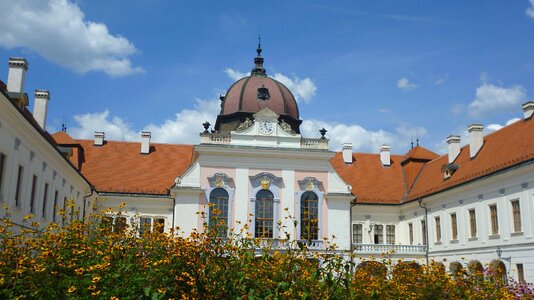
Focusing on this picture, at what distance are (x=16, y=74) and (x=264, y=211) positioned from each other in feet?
52.1

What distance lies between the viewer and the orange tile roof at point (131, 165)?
3609 centimetres

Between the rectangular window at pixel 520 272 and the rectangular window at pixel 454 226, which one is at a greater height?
the rectangular window at pixel 454 226

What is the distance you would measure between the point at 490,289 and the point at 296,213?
2181 centimetres

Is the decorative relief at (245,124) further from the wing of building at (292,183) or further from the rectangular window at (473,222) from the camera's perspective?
the rectangular window at (473,222)

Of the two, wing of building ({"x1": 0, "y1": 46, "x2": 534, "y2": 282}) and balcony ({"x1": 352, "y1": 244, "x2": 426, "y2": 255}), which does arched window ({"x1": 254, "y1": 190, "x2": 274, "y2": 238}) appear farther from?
balcony ({"x1": 352, "y1": 244, "x2": 426, "y2": 255})

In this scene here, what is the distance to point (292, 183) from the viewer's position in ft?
109

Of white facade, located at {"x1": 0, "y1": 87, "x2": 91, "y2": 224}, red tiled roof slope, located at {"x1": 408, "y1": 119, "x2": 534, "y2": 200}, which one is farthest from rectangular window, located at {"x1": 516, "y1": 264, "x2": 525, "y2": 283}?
white facade, located at {"x1": 0, "y1": 87, "x2": 91, "y2": 224}

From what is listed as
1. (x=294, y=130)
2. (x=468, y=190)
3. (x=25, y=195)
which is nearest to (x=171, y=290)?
(x=25, y=195)

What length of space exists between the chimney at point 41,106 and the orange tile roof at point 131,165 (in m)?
8.45

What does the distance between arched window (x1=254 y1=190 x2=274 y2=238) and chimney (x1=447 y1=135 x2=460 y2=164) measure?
37.8 ft

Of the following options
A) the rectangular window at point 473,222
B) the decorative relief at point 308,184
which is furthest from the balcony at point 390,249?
the rectangular window at point 473,222

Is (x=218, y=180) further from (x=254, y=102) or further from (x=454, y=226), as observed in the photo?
(x=454, y=226)

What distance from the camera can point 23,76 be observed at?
23.0 m

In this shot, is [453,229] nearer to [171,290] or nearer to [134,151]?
[134,151]
